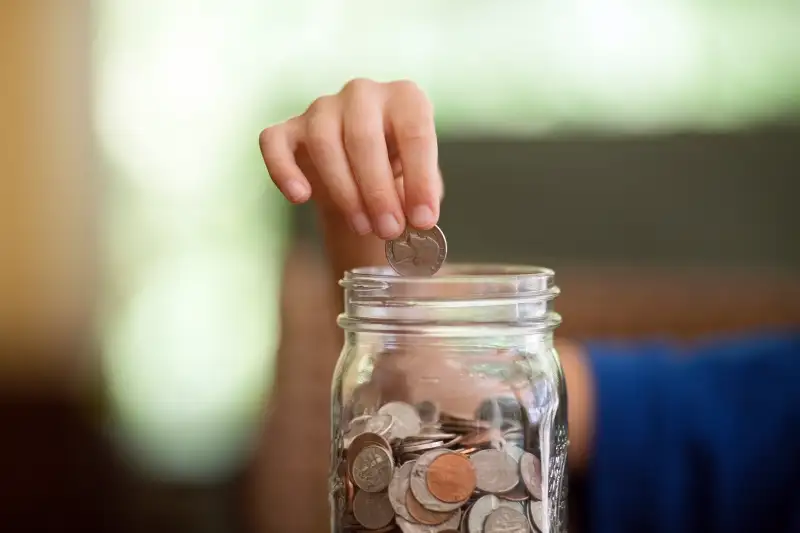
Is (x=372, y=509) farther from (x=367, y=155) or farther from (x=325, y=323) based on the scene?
(x=325, y=323)

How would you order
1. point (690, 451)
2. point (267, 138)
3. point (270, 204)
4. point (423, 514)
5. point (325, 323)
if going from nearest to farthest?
point (423, 514) < point (267, 138) < point (690, 451) < point (325, 323) < point (270, 204)

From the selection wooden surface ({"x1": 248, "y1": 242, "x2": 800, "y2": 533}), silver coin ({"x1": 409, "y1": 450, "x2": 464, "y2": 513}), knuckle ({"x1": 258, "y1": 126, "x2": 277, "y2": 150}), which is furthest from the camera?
wooden surface ({"x1": 248, "y1": 242, "x2": 800, "y2": 533})

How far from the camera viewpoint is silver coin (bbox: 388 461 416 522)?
0.41m

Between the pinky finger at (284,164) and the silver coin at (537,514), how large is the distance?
0.21m

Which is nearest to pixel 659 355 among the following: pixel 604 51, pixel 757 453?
pixel 757 453

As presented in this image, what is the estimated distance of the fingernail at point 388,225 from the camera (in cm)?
47

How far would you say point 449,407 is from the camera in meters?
0.47

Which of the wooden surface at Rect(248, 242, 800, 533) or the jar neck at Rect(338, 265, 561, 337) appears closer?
the jar neck at Rect(338, 265, 561, 337)

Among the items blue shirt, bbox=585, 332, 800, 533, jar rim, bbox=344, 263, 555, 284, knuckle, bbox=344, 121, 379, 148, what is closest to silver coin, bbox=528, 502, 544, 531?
jar rim, bbox=344, 263, 555, 284

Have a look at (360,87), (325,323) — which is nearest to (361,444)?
(360,87)

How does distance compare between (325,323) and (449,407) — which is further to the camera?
(325,323)

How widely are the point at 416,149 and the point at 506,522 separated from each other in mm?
211

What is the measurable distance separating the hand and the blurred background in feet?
3.06

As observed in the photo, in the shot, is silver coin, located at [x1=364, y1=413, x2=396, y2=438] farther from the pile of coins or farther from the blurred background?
the blurred background
